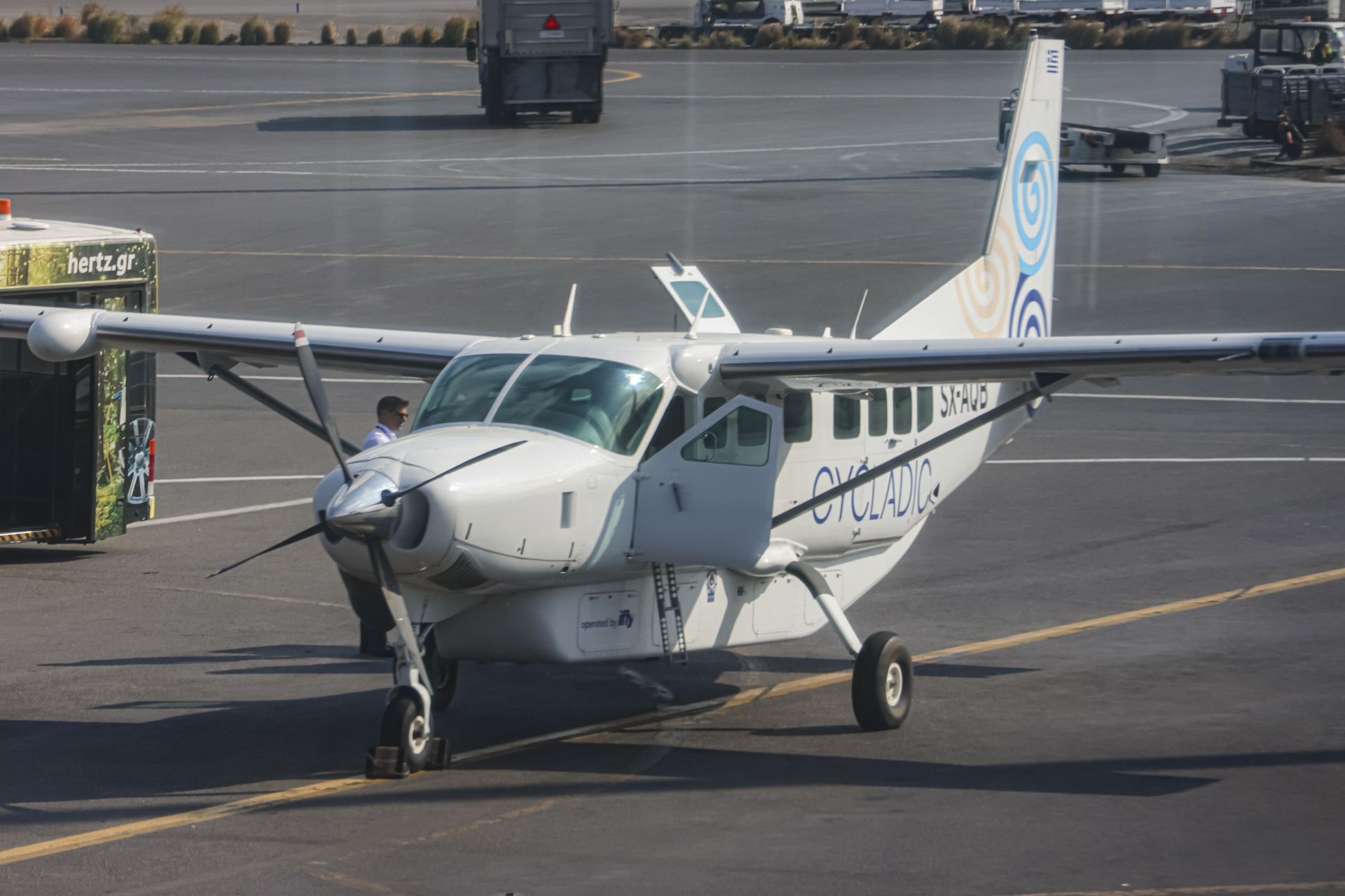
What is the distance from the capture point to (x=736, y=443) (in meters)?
Result: 11.1

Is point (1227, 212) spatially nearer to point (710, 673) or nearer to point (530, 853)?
point (710, 673)

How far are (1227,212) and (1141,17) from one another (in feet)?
138

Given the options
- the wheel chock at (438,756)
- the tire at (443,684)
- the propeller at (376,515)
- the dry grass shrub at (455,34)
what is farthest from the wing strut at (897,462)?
the dry grass shrub at (455,34)

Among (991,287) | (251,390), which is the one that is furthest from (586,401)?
(991,287)

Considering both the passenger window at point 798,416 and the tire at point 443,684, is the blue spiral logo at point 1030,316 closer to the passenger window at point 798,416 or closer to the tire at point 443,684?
the passenger window at point 798,416

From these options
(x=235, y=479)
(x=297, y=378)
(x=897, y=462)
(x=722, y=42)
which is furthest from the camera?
(x=722, y=42)

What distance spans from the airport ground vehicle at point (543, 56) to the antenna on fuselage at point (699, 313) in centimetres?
3461

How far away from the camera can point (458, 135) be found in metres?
49.0

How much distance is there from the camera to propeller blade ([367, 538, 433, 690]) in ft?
31.2

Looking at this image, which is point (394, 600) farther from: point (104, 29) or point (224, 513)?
point (104, 29)

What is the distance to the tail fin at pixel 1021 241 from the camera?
45.5 feet

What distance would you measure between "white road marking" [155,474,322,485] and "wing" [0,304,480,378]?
6.86 meters

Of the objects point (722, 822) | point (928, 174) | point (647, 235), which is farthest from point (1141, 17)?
point (722, 822)

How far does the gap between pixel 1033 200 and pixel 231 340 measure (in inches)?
279
